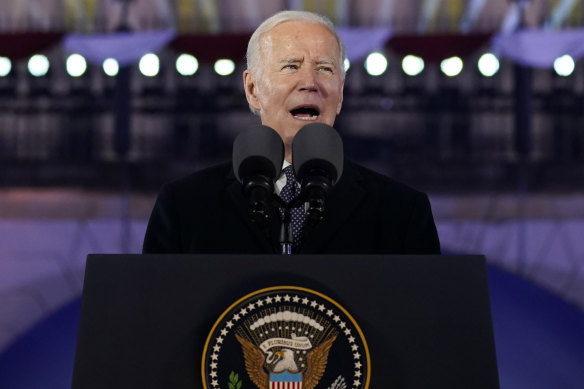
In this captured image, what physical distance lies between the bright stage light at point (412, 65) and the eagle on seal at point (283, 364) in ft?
21.4

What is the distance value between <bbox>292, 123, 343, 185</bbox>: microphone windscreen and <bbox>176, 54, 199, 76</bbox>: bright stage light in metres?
6.41

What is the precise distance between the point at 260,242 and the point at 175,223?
0.17 m

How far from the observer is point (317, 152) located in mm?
988

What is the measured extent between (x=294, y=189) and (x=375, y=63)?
6.15 m

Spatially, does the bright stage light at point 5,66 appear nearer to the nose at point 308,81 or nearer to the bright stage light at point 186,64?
the bright stage light at point 186,64

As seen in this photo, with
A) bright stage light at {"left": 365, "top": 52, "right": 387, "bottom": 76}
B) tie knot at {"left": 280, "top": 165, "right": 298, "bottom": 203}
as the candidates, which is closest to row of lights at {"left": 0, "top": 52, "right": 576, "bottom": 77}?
bright stage light at {"left": 365, "top": 52, "right": 387, "bottom": 76}

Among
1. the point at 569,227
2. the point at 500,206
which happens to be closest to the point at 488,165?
the point at 500,206

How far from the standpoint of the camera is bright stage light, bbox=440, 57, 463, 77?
7109 mm

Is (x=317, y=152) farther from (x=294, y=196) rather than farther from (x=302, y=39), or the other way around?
(x=302, y=39)

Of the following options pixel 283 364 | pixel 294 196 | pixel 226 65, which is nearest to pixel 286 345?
pixel 283 364

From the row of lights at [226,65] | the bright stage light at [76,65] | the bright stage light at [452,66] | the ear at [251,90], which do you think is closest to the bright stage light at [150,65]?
the row of lights at [226,65]

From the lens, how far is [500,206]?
7418mm

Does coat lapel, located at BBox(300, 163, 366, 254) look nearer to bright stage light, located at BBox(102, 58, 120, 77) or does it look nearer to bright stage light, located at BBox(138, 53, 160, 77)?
bright stage light, located at BBox(138, 53, 160, 77)

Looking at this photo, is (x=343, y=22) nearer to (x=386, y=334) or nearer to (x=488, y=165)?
(x=488, y=165)
